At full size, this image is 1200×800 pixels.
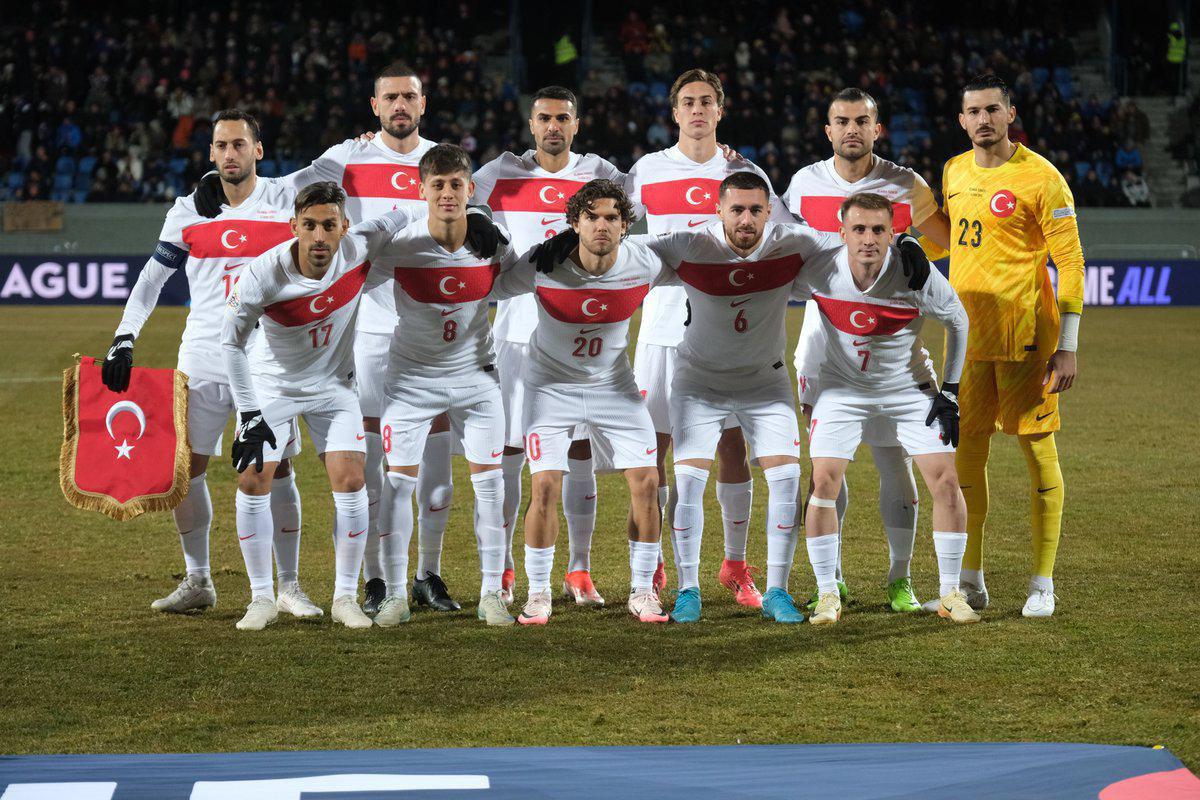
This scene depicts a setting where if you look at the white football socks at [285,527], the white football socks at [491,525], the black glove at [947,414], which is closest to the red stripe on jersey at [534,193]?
the white football socks at [491,525]

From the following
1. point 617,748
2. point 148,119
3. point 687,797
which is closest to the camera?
point 687,797

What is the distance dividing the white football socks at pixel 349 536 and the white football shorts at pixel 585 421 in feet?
2.39

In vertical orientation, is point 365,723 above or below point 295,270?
below

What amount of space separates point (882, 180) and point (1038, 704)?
2.50m

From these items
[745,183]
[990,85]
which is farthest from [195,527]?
[990,85]

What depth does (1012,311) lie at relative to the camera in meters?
5.94

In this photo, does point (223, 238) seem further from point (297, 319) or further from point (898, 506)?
point (898, 506)

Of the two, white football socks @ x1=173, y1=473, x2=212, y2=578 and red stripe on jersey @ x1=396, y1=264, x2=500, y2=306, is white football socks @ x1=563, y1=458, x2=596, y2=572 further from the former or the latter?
white football socks @ x1=173, y1=473, x2=212, y2=578

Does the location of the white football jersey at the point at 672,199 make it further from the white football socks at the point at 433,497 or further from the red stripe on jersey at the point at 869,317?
the white football socks at the point at 433,497

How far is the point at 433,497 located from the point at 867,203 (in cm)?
224

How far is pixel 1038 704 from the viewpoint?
470 centimetres

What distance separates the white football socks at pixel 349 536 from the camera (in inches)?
227

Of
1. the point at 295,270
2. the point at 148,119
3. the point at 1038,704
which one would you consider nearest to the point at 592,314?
the point at 295,270

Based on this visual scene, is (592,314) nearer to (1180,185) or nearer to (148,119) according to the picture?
(148,119)
